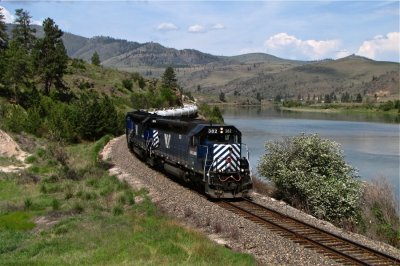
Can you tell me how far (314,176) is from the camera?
89.8ft

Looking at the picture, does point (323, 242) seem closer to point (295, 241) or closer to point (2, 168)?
point (295, 241)

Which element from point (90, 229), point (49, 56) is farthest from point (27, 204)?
point (49, 56)

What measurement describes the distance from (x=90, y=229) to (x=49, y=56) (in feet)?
188

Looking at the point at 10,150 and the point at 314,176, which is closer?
the point at 314,176

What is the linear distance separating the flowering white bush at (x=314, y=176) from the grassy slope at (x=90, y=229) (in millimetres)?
8863

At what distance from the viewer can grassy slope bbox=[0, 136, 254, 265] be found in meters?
13.2

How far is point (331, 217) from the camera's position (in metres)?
25.9

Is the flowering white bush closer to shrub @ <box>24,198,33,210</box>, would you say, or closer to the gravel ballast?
the gravel ballast

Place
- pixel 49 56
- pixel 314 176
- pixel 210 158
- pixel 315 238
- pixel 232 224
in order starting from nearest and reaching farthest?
pixel 315 238, pixel 232 224, pixel 210 158, pixel 314 176, pixel 49 56

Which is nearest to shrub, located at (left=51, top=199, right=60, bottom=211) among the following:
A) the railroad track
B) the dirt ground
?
the railroad track

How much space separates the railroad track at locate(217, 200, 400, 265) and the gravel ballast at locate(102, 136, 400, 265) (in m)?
0.50

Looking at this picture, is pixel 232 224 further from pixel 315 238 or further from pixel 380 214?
pixel 380 214

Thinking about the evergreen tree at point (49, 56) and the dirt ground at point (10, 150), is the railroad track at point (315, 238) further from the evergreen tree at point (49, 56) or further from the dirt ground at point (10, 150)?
the evergreen tree at point (49, 56)

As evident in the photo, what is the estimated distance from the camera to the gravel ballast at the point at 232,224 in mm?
14867
